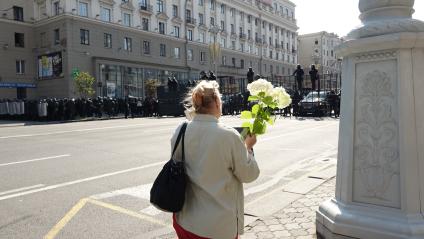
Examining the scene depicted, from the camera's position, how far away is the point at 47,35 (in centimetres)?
4444

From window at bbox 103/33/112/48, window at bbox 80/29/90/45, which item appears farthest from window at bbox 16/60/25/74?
window at bbox 103/33/112/48

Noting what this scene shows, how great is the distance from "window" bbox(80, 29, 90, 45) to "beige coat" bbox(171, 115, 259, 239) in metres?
43.5

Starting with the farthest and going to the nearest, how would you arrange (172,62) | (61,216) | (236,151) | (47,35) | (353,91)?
(172,62)
(47,35)
(61,216)
(353,91)
(236,151)

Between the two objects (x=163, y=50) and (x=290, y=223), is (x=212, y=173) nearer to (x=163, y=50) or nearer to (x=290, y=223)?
(x=290, y=223)

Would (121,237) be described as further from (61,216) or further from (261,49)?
(261,49)

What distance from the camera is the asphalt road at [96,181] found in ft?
15.6

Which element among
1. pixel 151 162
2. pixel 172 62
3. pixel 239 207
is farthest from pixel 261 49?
pixel 239 207

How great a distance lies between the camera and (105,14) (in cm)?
4619

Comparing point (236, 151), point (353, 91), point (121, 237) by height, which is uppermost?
point (353, 91)

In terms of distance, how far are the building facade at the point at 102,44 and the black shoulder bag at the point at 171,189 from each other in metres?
30.2

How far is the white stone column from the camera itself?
3.26m

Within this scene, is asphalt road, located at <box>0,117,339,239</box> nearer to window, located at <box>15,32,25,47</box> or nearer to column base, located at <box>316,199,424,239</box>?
column base, located at <box>316,199,424,239</box>

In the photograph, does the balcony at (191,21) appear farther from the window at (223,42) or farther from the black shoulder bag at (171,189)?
the black shoulder bag at (171,189)

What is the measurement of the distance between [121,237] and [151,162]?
443cm
